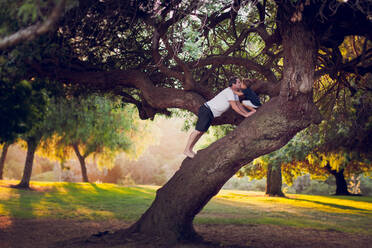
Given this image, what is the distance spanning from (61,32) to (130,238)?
5.30m

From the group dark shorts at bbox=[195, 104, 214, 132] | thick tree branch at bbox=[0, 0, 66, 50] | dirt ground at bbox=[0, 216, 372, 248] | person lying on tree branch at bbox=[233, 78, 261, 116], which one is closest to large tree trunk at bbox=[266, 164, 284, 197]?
dirt ground at bbox=[0, 216, 372, 248]

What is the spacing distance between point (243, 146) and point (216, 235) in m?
3.41

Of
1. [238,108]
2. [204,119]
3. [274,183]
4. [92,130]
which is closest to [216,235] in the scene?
[204,119]

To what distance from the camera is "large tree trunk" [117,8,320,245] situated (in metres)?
7.06

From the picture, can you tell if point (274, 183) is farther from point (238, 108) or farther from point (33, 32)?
point (33, 32)

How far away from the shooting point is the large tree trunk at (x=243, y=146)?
278 inches

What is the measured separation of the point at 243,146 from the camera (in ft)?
24.1

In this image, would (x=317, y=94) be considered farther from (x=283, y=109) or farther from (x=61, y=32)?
(x=61, y=32)

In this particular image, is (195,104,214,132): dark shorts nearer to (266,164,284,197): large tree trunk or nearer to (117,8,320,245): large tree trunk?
(117,8,320,245): large tree trunk

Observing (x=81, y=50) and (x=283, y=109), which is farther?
(x=81, y=50)

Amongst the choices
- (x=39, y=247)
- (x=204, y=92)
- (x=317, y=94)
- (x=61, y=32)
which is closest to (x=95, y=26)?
(x=61, y=32)

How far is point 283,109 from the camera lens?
23.7 ft

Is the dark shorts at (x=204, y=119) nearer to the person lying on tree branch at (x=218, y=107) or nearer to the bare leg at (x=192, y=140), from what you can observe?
the person lying on tree branch at (x=218, y=107)

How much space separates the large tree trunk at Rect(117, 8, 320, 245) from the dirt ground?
90 centimetres
